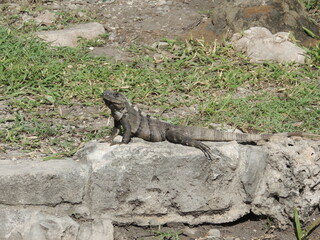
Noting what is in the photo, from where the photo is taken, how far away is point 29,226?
528 cm

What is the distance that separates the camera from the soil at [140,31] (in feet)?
19.5

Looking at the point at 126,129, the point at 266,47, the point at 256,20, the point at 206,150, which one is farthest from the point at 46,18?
the point at 206,150

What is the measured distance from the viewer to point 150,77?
772cm

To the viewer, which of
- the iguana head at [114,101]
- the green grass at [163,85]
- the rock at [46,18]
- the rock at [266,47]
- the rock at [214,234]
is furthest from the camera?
the rock at [46,18]

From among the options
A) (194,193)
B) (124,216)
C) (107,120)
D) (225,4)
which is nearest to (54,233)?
(124,216)

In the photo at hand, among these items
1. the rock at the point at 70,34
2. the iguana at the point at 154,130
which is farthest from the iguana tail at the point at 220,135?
the rock at the point at 70,34

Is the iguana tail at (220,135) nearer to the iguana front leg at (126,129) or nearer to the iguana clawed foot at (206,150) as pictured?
the iguana clawed foot at (206,150)

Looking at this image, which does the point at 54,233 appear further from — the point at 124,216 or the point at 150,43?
the point at 150,43

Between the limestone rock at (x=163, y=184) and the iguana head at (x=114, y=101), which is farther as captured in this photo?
the iguana head at (x=114, y=101)

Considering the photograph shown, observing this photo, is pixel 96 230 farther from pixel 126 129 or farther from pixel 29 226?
pixel 126 129

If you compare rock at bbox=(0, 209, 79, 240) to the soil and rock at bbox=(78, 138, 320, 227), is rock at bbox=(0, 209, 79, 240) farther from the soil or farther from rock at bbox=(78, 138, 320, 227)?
the soil

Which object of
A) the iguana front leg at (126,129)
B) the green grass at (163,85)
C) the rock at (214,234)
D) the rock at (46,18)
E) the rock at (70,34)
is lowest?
the rock at (214,234)

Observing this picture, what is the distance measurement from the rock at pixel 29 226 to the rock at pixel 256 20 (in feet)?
14.2

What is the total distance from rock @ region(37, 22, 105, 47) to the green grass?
0.16 meters
